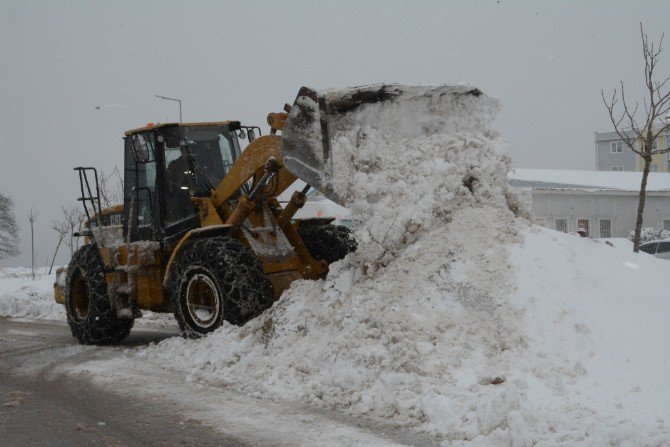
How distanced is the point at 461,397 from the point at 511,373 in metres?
0.48

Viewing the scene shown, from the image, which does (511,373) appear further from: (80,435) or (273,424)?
(80,435)

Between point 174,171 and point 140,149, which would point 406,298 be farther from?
point 140,149

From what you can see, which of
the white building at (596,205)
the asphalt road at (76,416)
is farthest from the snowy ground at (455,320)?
the white building at (596,205)

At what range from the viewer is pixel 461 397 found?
197 inches

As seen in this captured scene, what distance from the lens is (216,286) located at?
7461 mm

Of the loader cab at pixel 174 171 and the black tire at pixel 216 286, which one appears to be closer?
the black tire at pixel 216 286

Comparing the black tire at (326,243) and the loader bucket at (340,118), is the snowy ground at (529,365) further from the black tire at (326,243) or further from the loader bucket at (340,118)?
the black tire at (326,243)

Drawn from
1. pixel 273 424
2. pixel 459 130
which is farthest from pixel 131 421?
pixel 459 130

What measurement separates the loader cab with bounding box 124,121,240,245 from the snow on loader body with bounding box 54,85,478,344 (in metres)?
0.01

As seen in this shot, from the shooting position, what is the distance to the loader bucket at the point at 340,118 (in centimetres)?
716

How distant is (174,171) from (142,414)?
12.8 feet

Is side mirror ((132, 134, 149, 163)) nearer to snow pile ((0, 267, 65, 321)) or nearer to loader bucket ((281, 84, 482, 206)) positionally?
loader bucket ((281, 84, 482, 206))

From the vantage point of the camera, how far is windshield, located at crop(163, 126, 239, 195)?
8656 millimetres

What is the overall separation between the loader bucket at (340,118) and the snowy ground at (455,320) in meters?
0.03
